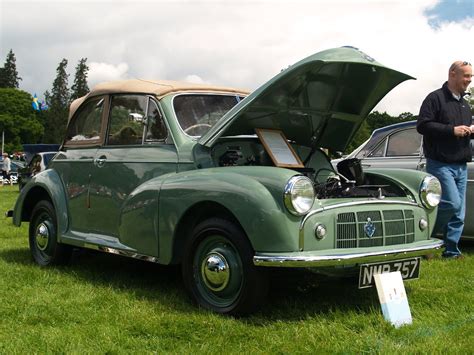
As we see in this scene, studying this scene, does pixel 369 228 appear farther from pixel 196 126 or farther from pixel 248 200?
pixel 196 126

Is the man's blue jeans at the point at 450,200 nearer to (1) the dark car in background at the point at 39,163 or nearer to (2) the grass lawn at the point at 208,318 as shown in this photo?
(2) the grass lawn at the point at 208,318

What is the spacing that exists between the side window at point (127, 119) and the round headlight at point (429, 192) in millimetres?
2355

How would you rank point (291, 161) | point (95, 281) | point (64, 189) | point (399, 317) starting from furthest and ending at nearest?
1. point (64, 189)
2. point (95, 281)
3. point (291, 161)
4. point (399, 317)

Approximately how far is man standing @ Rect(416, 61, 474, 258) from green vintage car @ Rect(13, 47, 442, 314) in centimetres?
87

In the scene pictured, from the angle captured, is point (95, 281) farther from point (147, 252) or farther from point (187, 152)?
point (187, 152)

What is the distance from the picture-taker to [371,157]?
293 inches

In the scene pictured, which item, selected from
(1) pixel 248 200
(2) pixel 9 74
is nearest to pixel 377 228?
(1) pixel 248 200

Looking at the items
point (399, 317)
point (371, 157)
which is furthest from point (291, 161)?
point (371, 157)

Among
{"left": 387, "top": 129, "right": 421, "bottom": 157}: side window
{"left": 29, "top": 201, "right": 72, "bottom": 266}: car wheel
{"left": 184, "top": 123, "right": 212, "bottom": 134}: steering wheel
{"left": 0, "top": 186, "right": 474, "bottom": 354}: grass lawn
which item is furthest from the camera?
{"left": 387, "top": 129, "right": 421, "bottom": 157}: side window

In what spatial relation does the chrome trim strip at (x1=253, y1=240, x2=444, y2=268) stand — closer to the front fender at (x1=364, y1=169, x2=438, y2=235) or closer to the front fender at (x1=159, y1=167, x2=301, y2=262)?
the front fender at (x1=159, y1=167, x2=301, y2=262)

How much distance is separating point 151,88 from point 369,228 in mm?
2278

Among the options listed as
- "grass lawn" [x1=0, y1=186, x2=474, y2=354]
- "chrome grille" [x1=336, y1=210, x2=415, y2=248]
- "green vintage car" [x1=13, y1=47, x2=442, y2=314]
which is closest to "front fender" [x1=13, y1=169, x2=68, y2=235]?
"green vintage car" [x1=13, y1=47, x2=442, y2=314]

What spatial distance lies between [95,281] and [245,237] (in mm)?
1981

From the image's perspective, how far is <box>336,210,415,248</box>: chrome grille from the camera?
11.9 feet
